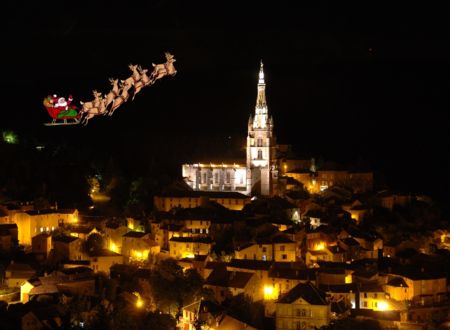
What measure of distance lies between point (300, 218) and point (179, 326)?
10393mm

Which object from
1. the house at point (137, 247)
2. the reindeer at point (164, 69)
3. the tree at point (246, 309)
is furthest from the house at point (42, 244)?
the reindeer at point (164, 69)

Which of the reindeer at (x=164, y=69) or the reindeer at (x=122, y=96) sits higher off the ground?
the reindeer at (x=164, y=69)

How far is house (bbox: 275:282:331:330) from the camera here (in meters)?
17.0

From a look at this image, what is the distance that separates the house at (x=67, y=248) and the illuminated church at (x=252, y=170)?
10308 millimetres

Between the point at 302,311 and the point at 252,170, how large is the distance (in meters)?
13.6

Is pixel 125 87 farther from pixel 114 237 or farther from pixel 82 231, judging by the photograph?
pixel 114 237

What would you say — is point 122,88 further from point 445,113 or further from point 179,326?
point 445,113

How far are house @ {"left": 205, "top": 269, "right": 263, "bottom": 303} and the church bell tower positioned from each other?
10.7 m

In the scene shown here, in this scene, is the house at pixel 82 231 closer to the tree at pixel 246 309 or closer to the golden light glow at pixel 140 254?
the golden light glow at pixel 140 254

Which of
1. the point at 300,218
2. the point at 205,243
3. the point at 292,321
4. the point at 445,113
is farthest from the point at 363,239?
the point at 445,113

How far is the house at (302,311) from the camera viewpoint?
16953 millimetres

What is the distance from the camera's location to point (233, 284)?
1852 centimetres

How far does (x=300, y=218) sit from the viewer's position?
2675cm

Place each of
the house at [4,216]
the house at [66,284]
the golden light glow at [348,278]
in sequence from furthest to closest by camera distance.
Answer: the house at [4,216] → the golden light glow at [348,278] → the house at [66,284]
